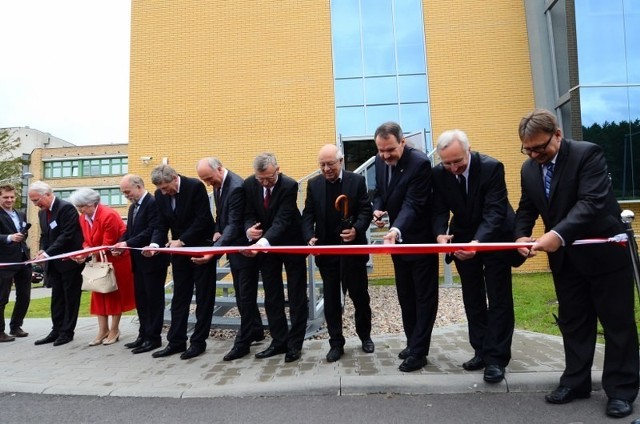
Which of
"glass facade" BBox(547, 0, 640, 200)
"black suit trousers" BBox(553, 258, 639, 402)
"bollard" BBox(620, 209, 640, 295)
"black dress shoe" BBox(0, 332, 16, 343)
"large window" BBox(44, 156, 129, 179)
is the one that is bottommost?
"black dress shoe" BBox(0, 332, 16, 343)

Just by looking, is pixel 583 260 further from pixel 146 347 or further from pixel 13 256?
pixel 13 256

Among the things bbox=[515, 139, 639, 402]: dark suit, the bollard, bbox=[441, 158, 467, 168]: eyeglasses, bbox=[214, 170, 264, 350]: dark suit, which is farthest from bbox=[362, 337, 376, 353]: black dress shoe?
the bollard

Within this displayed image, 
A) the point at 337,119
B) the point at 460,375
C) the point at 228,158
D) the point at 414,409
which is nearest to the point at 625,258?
the point at 460,375

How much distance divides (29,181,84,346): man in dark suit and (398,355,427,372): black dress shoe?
178 inches

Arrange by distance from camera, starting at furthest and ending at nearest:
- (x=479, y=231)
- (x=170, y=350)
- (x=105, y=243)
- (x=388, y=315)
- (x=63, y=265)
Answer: (x=388, y=315) < (x=63, y=265) < (x=105, y=243) < (x=170, y=350) < (x=479, y=231)

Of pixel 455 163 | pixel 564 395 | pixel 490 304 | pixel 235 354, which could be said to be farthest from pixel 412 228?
pixel 235 354

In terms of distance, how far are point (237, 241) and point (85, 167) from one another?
60.4 m

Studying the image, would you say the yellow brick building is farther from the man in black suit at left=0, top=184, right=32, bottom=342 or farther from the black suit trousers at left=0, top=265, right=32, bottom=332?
the black suit trousers at left=0, top=265, right=32, bottom=332

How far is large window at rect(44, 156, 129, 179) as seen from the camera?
5669 centimetres

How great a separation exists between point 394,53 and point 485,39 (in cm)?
242

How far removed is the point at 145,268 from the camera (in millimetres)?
5207

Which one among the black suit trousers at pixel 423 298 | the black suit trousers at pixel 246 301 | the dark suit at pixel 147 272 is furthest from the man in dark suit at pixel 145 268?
the black suit trousers at pixel 423 298

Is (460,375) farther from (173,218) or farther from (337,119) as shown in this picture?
(337,119)

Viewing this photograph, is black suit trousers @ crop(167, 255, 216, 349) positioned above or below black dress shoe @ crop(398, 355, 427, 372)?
above
